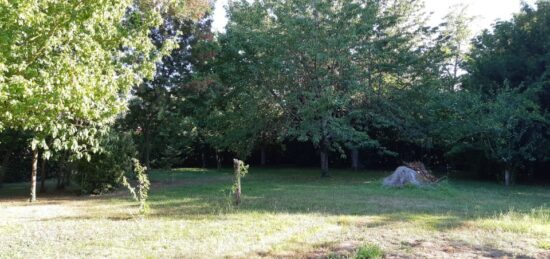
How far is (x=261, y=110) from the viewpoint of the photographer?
1633cm

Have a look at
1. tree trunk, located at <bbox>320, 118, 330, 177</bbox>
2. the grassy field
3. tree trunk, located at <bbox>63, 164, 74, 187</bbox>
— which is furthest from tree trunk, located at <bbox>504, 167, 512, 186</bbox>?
tree trunk, located at <bbox>63, 164, 74, 187</bbox>

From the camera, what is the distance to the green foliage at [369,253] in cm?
490

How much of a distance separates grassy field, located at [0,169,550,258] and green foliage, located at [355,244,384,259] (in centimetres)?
14

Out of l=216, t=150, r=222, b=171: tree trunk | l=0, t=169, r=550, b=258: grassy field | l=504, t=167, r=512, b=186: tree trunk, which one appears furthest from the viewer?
l=216, t=150, r=222, b=171: tree trunk

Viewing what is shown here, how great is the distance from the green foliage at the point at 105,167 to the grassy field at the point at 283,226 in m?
1.33

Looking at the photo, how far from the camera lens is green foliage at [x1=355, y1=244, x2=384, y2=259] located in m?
4.90

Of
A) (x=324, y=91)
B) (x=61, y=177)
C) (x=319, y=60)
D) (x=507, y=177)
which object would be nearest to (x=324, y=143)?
(x=324, y=91)

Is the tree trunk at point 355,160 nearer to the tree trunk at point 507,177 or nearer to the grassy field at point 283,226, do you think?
the tree trunk at point 507,177

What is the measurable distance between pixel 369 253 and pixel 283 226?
2.21 meters

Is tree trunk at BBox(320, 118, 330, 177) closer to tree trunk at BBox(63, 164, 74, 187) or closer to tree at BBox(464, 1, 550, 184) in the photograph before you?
tree at BBox(464, 1, 550, 184)

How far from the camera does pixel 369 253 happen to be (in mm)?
4930

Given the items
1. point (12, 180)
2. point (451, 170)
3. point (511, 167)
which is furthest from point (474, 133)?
point (12, 180)

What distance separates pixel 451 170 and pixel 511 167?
5750 mm

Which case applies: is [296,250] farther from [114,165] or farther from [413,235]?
[114,165]
